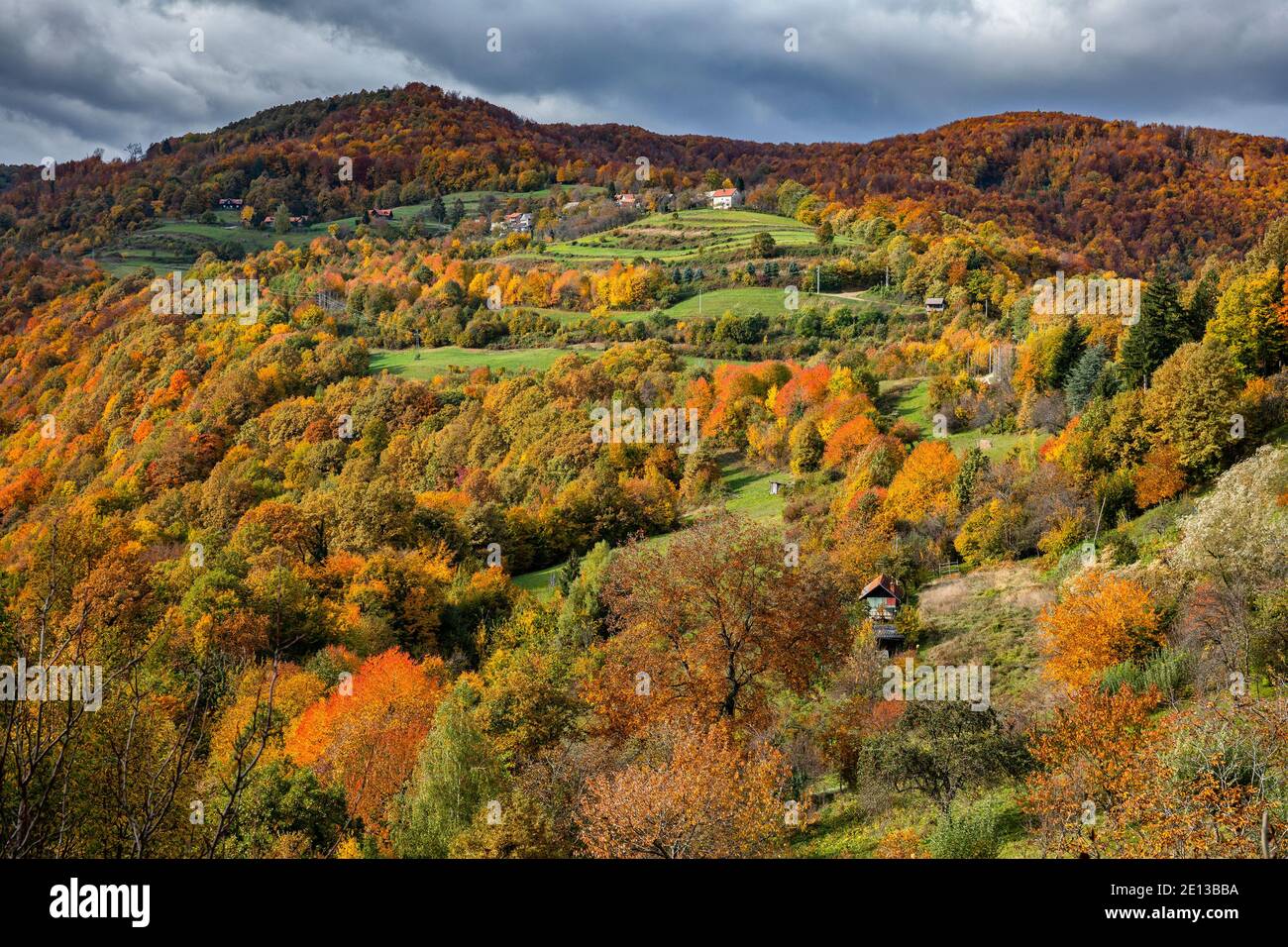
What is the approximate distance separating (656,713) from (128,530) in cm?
4793

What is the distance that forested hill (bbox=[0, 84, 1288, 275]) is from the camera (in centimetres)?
10975

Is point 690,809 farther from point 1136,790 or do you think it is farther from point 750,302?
point 750,302

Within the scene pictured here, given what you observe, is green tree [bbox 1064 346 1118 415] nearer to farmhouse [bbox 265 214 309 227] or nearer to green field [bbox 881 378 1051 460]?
green field [bbox 881 378 1051 460]

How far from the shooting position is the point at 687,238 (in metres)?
112

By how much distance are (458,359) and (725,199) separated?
170ft

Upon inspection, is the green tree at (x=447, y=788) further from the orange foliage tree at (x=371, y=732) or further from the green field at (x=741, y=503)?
the green field at (x=741, y=503)

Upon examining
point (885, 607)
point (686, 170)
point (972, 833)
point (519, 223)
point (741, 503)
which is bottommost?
point (885, 607)

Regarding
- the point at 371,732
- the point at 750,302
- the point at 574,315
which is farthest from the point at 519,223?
the point at 371,732

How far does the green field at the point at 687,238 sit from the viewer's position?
105438 mm

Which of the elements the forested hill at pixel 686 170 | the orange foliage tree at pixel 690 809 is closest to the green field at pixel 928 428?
the orange foliage tree at pixel 690 809

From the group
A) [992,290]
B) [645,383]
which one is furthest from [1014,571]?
[992,290]
